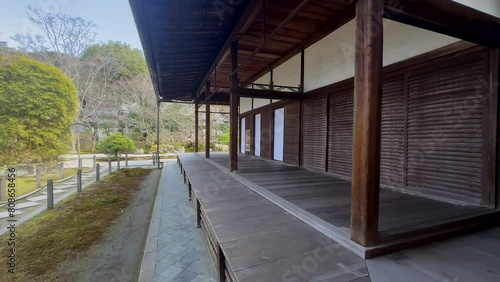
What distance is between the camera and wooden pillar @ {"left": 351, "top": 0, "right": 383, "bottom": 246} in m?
1.54

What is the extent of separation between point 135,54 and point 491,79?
89.1 feet

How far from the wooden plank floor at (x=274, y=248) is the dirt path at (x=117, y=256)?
1295 mm

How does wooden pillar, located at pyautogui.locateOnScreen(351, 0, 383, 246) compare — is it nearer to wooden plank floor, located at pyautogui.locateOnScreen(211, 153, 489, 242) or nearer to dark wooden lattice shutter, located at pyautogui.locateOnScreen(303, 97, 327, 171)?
wooden plank floor, located at pyautogui.locateOnScreen(211, 153, 489, 242)

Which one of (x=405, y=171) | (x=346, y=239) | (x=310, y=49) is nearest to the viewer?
(x=346, y=239)

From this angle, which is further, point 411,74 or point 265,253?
point 411,74

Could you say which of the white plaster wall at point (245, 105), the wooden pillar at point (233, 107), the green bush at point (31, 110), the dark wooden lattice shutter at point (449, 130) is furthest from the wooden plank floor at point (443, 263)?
the green bush at point (31, 110)

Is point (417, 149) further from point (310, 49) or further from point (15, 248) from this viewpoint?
point (15, 248)

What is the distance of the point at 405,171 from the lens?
3.28m

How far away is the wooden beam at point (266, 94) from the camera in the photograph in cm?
494

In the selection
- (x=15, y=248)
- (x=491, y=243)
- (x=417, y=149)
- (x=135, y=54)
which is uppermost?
(x=135, y=54)

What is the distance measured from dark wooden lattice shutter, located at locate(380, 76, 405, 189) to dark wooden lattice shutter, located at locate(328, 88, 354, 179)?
26.2 inches

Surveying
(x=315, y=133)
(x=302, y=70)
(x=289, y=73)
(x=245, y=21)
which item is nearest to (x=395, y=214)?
(x=315, y=133)

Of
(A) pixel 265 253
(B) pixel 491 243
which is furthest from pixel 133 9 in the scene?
(B) pixel 491 243

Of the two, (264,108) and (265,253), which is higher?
(264,108)
